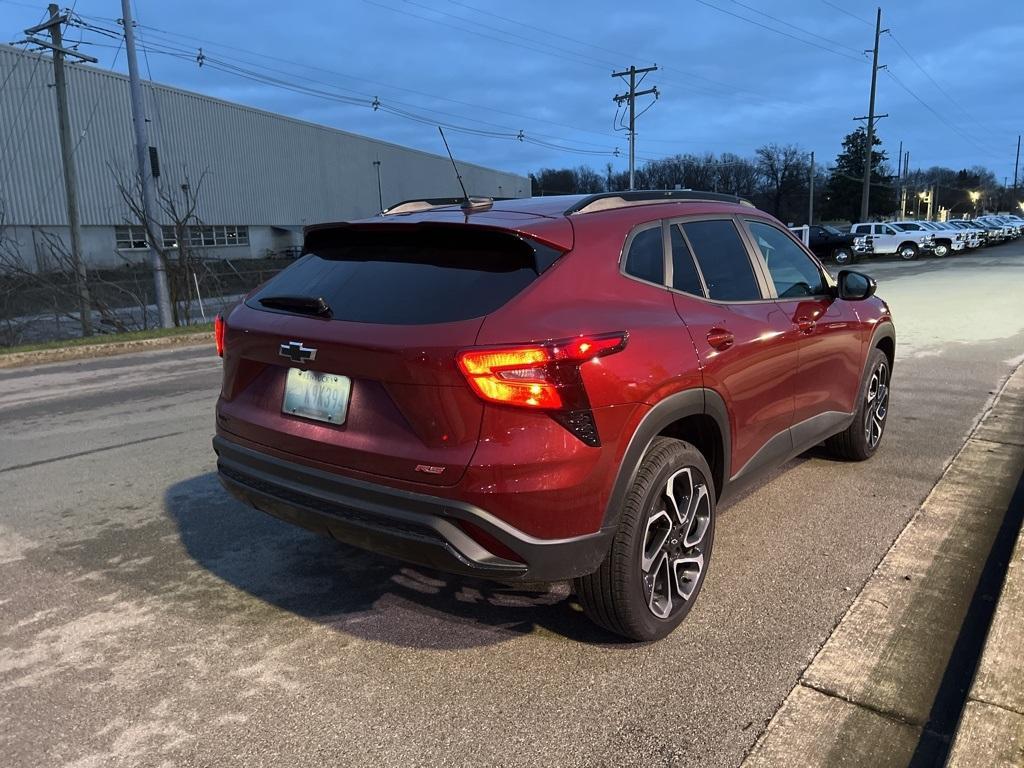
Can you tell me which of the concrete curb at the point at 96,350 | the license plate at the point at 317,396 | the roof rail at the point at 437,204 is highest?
the roof rail at the point at 437,204

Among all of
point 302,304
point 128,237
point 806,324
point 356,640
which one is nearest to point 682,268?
point 806,324

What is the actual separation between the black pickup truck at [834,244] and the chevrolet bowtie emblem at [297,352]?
3950 centimetres

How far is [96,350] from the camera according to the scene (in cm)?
1307

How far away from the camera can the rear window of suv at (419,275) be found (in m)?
2.77

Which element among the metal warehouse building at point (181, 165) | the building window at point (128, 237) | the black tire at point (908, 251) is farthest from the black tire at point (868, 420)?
the building window at point (128, 237)

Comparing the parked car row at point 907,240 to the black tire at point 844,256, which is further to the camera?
the parked car row at point 907,240

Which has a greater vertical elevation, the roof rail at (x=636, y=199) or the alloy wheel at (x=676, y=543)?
the roof rail at (x=636, y=199)

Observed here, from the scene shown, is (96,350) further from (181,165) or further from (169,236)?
(181,165)

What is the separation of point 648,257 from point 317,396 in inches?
59.4

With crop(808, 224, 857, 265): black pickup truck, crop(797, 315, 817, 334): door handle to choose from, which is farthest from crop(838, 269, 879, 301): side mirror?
crop(808, 224, 857, 265): black pickup truck

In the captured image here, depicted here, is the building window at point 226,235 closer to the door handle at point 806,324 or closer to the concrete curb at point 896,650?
the door handle at point 806,324

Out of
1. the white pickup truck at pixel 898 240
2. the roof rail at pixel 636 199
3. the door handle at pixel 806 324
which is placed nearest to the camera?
the roof rail at pixel 636 199

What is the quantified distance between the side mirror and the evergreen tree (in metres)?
93.4

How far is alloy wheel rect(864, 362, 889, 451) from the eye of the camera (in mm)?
5348
